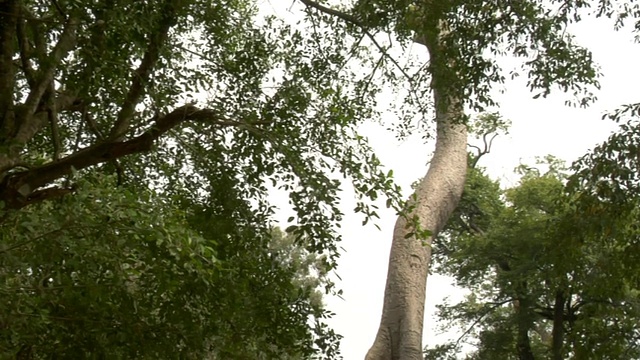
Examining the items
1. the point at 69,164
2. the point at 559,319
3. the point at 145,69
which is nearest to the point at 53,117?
the point at 69,164

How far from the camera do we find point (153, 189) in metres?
4.64

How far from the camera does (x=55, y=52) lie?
383 centimetres

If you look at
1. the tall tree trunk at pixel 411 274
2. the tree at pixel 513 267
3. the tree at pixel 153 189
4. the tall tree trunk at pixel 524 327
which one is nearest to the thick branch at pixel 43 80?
the tree at pixel 153 189

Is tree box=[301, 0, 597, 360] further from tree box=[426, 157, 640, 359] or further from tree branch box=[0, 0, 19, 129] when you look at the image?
tree box=[426, 157, 640, 359]

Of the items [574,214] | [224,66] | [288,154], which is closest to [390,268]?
[574,214]

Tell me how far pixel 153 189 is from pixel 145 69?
2.16 ft

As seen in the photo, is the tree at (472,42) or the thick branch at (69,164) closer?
the thick branch at (69,164)

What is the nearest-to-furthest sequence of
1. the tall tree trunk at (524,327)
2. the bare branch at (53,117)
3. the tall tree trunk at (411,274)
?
the bare branch at (53,117) → the tall tree trunk at (411,274) → the tall tree trunk at (524,327)

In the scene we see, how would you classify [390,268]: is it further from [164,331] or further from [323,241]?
[164,331]

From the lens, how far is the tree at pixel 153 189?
344cm

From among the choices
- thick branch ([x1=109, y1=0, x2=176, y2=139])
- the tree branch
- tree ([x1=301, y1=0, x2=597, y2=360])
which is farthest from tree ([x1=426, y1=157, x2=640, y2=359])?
the tree branch

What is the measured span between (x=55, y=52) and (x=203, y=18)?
140 centimetres

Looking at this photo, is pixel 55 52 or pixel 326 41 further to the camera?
pixel 326 41

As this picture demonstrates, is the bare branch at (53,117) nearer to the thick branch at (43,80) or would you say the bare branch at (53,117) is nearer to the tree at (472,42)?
the thick branch at (43,80)
